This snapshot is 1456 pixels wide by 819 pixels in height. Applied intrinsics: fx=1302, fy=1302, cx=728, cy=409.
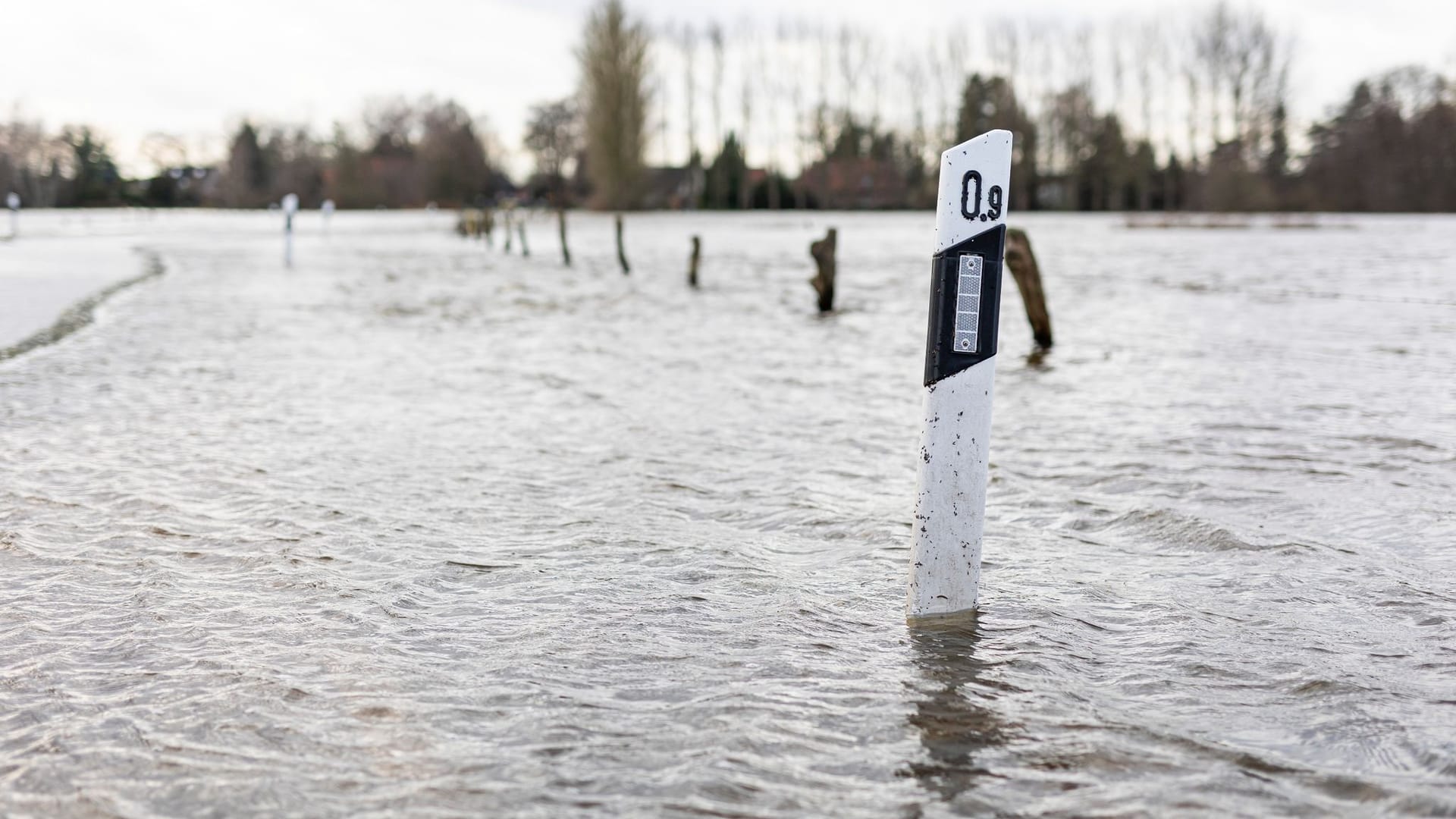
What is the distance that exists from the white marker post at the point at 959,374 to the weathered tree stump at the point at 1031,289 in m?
10.1

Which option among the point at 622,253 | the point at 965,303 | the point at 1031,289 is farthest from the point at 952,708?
the point at 622,253

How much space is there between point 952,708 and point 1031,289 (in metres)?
11.2

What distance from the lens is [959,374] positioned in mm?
3871

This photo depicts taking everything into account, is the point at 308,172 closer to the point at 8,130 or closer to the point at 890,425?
the point at 8,130

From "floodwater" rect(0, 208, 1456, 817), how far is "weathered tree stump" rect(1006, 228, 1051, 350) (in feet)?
7.01

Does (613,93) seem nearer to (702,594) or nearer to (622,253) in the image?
(622,253)

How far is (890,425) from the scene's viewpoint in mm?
8508

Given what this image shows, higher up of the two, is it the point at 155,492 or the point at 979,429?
the point at 979,429

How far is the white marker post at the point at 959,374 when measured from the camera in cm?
370

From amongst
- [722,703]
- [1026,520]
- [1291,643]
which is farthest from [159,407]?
[1291,643]

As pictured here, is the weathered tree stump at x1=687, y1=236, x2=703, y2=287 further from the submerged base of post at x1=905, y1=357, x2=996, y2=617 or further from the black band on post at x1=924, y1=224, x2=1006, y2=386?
the black band on post at x1=924, y1=224, x2=1006, y2=386

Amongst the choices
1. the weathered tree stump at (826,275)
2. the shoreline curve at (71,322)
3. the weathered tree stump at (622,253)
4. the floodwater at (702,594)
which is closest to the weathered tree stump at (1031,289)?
the floodwater at (702,594)

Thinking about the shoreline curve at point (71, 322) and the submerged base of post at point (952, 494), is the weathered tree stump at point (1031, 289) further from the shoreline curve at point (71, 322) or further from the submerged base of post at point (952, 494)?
the submerged base of post at point (952, 494)

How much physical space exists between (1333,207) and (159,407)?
257 ft
